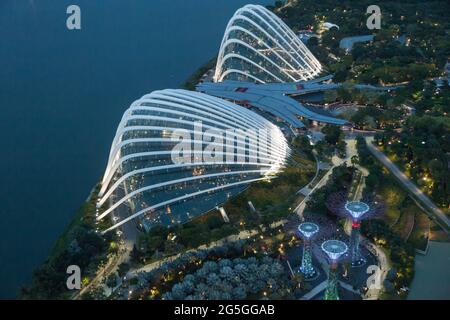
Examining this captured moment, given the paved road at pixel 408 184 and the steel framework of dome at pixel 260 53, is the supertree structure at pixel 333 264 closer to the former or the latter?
the paved road at pixel 408 184

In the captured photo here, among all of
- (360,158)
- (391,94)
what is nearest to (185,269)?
(360,158)

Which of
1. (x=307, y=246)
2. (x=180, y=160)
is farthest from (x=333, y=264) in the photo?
(x=180, y=160)

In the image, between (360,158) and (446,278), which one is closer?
(446,278)

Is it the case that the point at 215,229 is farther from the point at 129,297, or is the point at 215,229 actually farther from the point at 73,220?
the point at 73,220

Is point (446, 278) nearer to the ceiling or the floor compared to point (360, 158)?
nearer to the floor

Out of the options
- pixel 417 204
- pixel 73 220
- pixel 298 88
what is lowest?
pixel 73 220
